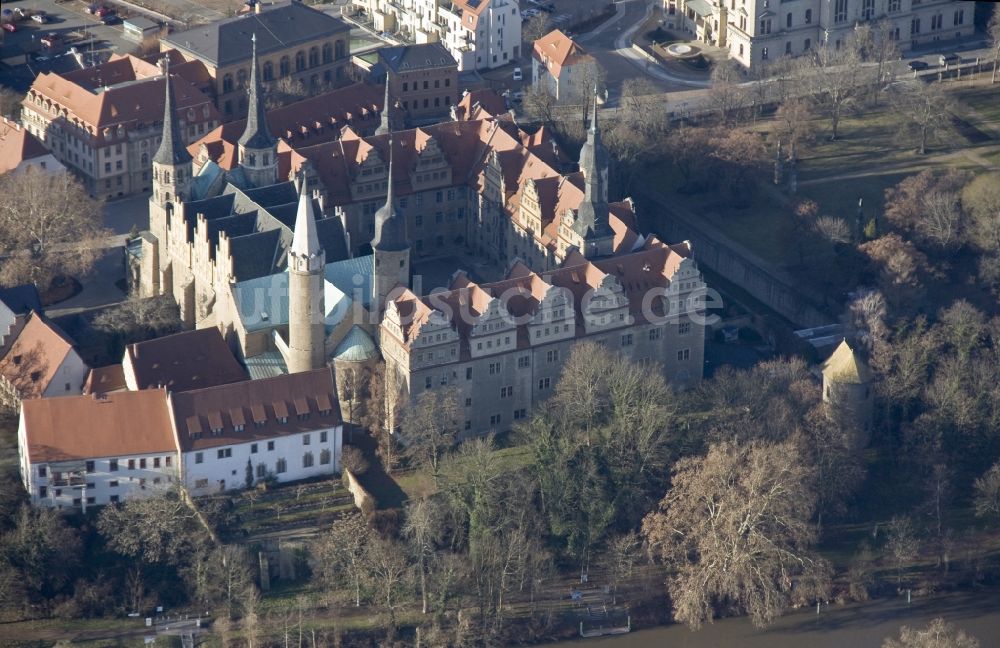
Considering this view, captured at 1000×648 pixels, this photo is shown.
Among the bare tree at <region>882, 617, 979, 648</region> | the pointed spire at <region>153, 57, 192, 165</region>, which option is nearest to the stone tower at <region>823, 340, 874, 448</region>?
the bare tree at <region>882, 617, 979, 648</region>

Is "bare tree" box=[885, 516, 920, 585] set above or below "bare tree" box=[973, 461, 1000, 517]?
below

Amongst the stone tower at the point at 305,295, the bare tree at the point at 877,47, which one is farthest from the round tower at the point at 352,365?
the bare tree at the point at 877,47

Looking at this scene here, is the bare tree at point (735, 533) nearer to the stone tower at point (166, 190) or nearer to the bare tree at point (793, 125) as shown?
the stone tower at point (166, 190)

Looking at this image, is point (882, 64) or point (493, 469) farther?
point (882, 64)

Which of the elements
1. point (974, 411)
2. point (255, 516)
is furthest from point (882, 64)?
point (255, 516)

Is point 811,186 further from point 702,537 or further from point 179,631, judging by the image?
point 179,631

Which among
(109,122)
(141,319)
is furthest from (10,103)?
(141,319)

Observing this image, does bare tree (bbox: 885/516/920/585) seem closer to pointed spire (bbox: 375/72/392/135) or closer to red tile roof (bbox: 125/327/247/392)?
red tile roof (bbox: 125/327/247/392)
